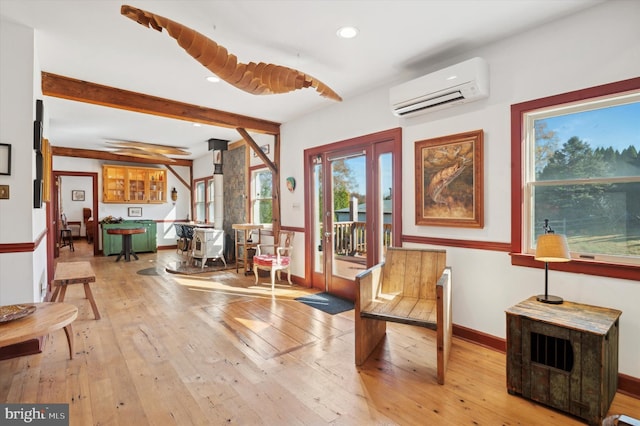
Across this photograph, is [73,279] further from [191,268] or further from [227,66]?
[191,268]

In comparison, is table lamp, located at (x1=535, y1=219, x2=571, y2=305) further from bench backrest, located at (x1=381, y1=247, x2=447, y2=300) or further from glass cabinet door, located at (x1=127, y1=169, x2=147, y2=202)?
glass cabinet door, located at (x1=127, y1=169, x2=147, y2=202)

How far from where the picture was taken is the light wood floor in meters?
1.96

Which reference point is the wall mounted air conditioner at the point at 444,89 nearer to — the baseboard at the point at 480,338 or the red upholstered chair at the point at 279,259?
the baseboard at the point at 480,338

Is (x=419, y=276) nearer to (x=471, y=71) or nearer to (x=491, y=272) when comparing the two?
(x=491, y=272)

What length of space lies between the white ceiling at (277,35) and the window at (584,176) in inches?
27.5

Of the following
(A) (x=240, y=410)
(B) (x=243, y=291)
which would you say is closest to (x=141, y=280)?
(B) (x=243, y=291)

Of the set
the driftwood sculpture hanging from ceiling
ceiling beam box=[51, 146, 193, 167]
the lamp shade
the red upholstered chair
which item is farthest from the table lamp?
ceiling beam box=[51, 146, 193, 167]

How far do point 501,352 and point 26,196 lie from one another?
13.6 feet

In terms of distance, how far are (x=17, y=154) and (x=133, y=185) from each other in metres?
7.05

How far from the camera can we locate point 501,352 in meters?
2.79

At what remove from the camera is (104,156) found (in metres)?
8.41

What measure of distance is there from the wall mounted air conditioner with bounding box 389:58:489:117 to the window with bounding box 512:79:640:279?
1.24 ft

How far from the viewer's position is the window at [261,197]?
20.8 feet

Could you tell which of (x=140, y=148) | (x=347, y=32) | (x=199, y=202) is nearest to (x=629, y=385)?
(x=347, y=32)
